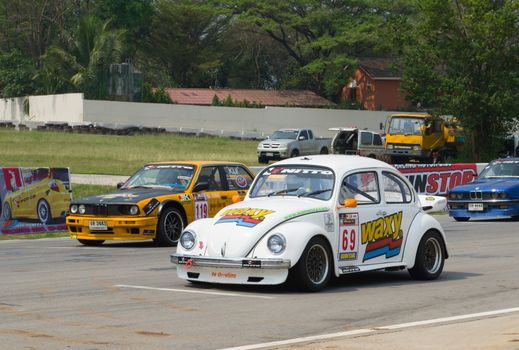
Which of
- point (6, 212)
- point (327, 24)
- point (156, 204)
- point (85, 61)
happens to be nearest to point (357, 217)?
point (156, 204)

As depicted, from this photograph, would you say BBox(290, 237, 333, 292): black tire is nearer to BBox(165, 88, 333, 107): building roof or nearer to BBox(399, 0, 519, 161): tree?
BBox(399, 0, 519, 161): tree

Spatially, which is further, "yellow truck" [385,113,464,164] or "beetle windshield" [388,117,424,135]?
"beetle windshield" [388,117,424,135]

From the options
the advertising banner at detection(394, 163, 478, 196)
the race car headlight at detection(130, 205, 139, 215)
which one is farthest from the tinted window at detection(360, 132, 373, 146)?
the race car headlight at detection(130, 205, 139, 215)

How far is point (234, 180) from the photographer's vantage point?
20.6 meters

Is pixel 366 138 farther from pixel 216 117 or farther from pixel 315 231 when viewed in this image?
pixel 315 231

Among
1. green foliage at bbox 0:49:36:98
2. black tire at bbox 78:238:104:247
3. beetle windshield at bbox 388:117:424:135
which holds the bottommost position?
black tire at bbox 78:238:104:247

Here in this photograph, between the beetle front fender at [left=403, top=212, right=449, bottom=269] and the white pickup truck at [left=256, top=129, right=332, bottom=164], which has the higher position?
the white pickup truck at [left=256, top=129, right=332, bottom=164]

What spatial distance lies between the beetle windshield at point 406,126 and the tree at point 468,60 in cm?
224

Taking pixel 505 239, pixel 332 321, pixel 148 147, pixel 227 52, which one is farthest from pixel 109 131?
pixel 332 321

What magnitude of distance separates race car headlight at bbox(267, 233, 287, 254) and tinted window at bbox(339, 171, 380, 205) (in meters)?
1.25

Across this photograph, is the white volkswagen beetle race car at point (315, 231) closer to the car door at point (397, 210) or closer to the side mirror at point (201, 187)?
the car door at point (397, 210)

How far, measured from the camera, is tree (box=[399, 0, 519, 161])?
45375 millimetres

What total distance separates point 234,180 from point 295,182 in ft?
24.4

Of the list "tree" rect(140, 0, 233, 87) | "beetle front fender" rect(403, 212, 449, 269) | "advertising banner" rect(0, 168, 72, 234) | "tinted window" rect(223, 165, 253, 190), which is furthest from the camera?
"tree" rect(140, 0, 233, 87)
